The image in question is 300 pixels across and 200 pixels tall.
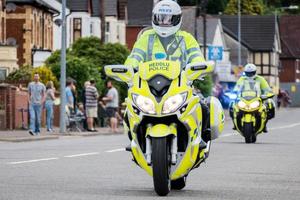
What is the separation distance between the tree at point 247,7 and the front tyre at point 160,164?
460 ft

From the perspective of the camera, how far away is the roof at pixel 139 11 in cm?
9487

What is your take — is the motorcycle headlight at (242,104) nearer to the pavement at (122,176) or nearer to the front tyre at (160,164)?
Result: the pavement at (122,176)

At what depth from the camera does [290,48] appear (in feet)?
470

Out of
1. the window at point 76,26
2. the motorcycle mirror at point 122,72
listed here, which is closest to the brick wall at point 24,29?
the window at point 76,26

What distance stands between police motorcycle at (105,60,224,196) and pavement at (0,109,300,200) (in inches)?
12.6

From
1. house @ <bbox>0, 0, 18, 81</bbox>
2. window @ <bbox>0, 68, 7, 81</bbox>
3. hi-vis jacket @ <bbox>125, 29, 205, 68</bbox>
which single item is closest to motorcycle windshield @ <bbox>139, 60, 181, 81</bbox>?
hi-vis jacket @ <bbox>125, 29, 205, 68</bbox>

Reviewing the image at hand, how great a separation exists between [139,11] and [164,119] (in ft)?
280

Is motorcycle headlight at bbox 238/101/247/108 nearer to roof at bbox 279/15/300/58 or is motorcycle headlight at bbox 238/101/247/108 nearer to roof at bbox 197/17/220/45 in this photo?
roof at bbox 197/17/220/45

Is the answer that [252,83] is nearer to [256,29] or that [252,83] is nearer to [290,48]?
[256,29]

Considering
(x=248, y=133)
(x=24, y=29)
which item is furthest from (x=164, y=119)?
(x=24, y=29)

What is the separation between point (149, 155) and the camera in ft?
39.1

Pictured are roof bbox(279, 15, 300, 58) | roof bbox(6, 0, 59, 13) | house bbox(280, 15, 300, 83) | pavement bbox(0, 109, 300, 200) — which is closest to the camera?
pavement bbox(0, 109, 300, 200)

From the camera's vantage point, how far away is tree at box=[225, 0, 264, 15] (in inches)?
5974

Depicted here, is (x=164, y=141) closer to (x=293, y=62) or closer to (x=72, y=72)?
(x=72, y=72)
